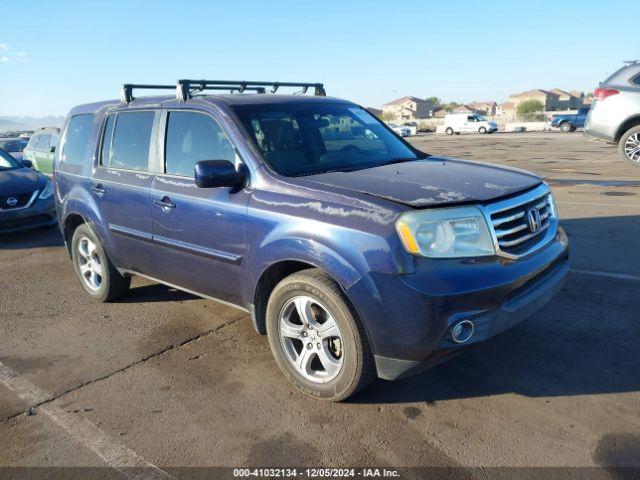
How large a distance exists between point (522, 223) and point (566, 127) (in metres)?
43.1

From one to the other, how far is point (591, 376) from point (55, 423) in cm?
329

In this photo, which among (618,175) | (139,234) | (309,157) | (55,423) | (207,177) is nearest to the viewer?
(55,423)

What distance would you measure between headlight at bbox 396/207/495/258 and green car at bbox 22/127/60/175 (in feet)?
37.3

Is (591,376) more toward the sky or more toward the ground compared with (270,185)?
more toward the ground

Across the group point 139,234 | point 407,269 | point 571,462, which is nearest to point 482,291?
point 407,269

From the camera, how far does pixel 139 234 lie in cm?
429

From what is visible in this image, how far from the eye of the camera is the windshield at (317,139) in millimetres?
3633

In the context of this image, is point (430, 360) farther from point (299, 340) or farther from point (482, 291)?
point (299, 340)

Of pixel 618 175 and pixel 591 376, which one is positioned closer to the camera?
pixel 591 376

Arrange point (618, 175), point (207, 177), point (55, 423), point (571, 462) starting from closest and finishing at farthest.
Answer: point (571, 462) → point (55, 423) → point (207, 177) → point (618, 175)

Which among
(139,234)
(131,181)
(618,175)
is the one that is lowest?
(618,175)

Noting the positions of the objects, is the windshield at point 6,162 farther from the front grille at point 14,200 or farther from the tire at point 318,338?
the tire at point 318,338

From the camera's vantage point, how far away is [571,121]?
4066 centimetres

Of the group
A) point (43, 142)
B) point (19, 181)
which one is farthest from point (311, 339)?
point (43, 142)
